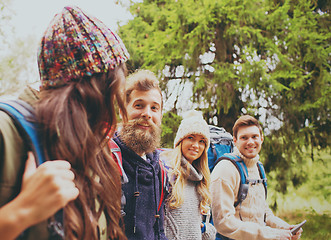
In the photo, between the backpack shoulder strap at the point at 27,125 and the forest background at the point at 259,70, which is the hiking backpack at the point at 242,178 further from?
the forest background at the point at 259,70

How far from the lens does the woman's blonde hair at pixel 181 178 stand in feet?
9.38

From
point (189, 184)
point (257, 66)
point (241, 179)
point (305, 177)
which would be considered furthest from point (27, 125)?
point (305, 177)

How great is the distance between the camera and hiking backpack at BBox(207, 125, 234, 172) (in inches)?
160

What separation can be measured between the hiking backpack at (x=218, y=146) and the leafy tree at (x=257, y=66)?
3272mm

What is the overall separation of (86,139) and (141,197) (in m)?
1.28

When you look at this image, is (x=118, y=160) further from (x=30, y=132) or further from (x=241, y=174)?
(x=241, y=174)

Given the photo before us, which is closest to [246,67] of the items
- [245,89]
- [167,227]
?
[245,89]

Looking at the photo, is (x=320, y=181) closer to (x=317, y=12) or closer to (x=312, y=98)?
(x=312, y=98)

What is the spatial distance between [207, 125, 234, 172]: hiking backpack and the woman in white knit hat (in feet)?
2.45

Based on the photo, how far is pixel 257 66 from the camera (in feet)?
23.0

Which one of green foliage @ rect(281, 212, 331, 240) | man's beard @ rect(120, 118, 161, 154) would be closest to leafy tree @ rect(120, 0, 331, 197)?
green foliage @ rect(281, 212, 331, 240)

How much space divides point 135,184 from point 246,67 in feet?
18.5

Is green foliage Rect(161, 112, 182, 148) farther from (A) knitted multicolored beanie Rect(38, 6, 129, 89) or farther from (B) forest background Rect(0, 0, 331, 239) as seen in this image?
(A) knitted multicolored beanie Rect(38, 6, 129, 89)

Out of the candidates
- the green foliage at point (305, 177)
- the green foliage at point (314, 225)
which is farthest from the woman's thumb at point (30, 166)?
the green foliage at point (314, 225)
